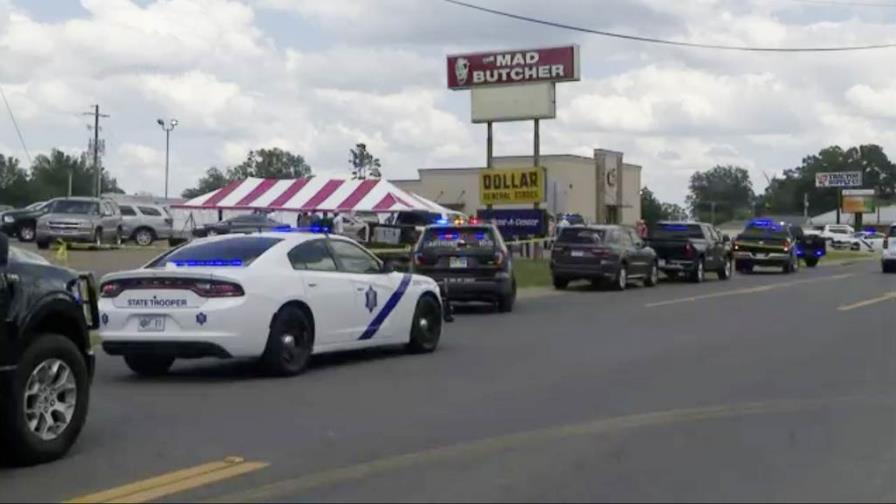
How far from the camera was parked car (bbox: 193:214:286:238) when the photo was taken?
138ft

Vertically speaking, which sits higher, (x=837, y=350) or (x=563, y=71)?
(x=563, y=71)

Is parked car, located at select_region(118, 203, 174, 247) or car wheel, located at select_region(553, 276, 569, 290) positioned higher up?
parked car, located at select_region(118, 203, 174, 247)

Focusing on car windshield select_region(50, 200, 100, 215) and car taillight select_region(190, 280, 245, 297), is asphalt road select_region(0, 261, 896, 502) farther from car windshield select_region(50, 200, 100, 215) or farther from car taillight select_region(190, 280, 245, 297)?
car windshield select_region(50, 200, 100, 215)

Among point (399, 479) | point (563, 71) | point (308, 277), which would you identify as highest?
point (563, 71)

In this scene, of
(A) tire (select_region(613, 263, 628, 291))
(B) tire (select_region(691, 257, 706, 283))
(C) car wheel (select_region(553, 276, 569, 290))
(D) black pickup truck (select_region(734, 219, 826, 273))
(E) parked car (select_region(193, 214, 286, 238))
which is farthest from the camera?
(D) black pickup truck (select_region(734, 219, 826, 273))

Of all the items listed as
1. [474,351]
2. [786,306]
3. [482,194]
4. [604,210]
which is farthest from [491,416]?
[604,210]

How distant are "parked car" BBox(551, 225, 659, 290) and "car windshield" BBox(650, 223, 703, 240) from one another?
492cm

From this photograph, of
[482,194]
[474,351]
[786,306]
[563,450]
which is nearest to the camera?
[563,450]

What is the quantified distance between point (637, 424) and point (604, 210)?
6894 centimetres

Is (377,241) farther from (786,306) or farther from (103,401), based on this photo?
(103,401)

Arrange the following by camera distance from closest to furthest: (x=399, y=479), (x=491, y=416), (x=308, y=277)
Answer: (x=399, y=479) < (x=491, y=416) < (x=308, y=277)

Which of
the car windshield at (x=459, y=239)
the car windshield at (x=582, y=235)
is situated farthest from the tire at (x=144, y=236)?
the car windshield at (x=459, y=239)

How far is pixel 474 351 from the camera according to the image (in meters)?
16.5

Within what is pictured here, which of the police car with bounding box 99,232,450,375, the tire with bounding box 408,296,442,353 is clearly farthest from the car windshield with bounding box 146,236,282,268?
the tire with bounding box 408,296,442,353
